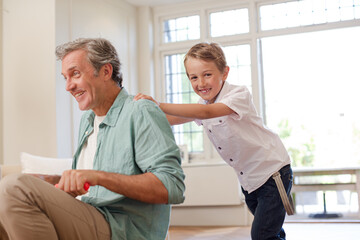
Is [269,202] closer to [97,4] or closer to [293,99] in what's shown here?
[97,4]

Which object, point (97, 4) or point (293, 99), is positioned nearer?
point (97, 4)

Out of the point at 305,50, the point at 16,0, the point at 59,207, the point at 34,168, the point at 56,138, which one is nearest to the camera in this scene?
the point at 59,207

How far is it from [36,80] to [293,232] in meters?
3.26

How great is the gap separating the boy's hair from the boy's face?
0.02m

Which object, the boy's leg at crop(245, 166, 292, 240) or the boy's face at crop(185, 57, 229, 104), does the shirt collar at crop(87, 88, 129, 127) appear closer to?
the boy's face at crop(185, 57, 229, 104)

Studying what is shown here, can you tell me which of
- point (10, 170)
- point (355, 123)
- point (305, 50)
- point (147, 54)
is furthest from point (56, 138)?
point (355, 123)

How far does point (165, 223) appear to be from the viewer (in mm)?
1472

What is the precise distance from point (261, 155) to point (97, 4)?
13.7ft

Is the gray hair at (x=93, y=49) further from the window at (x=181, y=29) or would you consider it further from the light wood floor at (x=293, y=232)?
the window at (x=181, y=29)

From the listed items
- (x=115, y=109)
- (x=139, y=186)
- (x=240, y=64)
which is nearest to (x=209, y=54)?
(x=115, y=109)

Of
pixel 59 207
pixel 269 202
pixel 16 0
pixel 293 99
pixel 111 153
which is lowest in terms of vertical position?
pixel 269 202

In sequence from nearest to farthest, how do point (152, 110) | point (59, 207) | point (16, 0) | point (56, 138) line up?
point (59, 207), point (152, 110), point (56, 138), point (16, 0)

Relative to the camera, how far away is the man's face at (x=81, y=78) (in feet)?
5.24

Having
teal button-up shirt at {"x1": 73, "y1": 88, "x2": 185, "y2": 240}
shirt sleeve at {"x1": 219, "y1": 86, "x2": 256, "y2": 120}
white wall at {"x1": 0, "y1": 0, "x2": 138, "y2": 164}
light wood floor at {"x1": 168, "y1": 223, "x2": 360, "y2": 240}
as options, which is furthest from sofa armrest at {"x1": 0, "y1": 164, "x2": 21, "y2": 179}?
teal button-up shirt at {"x1": 73, "y1": 88, "x2": 185, "y2": 240}
